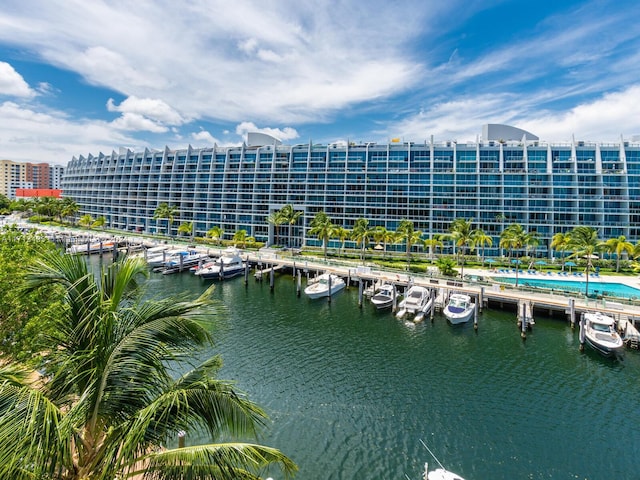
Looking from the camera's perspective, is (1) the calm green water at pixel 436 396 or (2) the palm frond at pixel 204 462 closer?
(2) the palm frond at pixel 204 462

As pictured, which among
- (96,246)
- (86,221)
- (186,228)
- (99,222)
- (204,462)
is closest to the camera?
(204,462)

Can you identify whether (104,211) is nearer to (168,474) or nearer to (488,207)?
(488,207)

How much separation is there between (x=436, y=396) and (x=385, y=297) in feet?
73.9

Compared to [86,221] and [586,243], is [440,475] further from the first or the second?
[86,221]

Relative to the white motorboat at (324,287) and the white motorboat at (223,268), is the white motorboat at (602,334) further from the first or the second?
the white motorboat at (223,268)

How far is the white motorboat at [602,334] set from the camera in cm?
3553

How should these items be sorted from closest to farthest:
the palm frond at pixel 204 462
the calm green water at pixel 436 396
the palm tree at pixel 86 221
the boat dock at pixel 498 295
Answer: the palm frond at pixel 204 462 → the calm green water at pixel 436 396 → the boat dock at pixel 498 295 → the palm tree at pixel 86 221

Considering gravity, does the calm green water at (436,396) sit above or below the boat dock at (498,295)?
below

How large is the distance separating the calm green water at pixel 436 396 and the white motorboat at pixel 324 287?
8.36 metres

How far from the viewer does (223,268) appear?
67.2m

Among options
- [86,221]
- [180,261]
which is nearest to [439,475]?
[180,261]

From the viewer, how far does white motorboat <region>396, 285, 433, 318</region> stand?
4752 centimetres

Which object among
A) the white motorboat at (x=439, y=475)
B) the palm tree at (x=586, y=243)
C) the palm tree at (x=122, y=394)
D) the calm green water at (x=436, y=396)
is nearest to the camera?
the palm tree at (x=122, y=394)

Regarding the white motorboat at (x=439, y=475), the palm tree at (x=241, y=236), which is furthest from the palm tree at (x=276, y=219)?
the white motorboat at (x=439, y=475)
